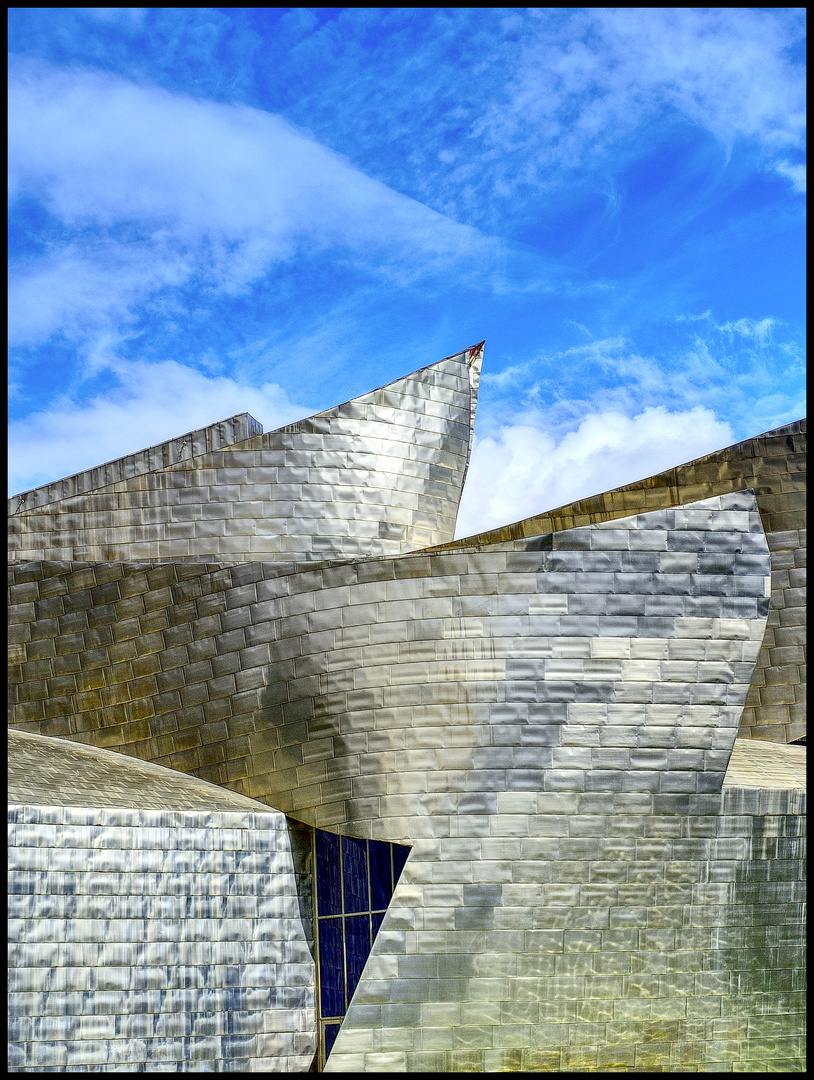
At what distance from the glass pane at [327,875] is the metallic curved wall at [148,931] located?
361 mm

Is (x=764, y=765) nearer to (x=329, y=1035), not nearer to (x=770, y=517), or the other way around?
(x=770, y=517)

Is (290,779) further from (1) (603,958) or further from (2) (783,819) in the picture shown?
(2) (783,819)

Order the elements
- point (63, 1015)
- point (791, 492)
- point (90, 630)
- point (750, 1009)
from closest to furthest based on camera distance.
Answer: point (63, 1015) → point (750, 1009) → point (90, 630) → point (791, 492)

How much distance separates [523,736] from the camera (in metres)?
11.6

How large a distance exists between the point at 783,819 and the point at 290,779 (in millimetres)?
5508

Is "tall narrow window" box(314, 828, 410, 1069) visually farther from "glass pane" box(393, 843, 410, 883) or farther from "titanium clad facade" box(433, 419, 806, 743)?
"titanium clad facade" box(433, 419, 806, 743)

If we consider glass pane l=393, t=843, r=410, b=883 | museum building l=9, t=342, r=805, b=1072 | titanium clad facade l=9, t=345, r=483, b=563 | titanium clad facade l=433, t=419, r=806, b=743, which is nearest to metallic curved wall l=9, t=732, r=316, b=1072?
museum building l=9, t=342, r=805, b=1072

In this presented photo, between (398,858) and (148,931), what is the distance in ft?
9.23

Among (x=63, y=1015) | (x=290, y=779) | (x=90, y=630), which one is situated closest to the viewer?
(x=63, y=1015)

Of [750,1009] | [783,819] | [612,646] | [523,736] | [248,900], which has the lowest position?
[750,1009]

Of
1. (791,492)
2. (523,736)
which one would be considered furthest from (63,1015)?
(791,492)

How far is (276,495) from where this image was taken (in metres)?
15.5

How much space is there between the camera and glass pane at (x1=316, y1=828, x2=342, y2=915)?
1223 centimetres

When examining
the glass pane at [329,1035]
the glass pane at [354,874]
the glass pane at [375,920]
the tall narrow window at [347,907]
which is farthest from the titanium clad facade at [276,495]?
the glass pane at [329,1035]
